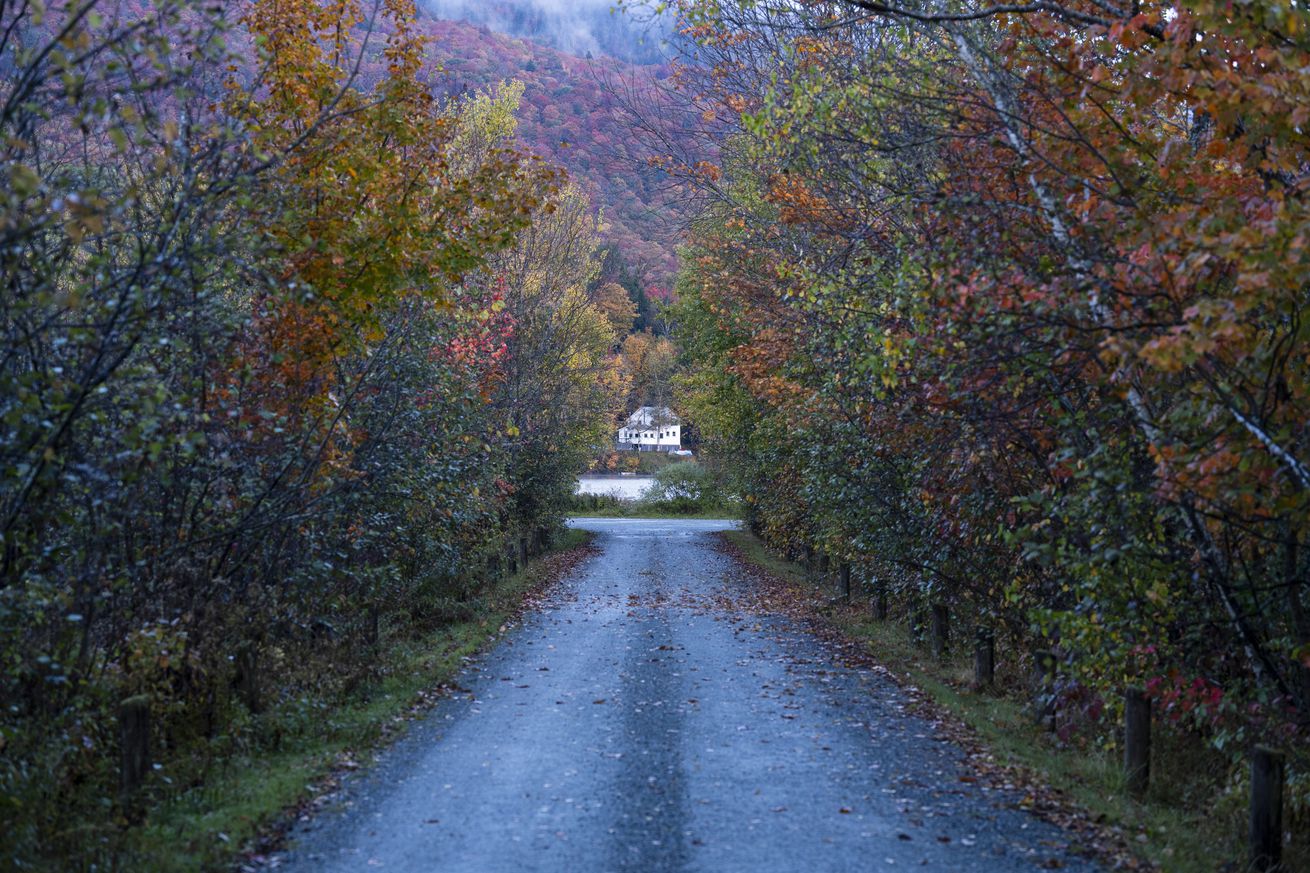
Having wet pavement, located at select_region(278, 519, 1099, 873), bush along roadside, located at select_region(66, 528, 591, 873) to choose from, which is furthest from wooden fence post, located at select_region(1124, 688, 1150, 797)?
bush along roadside, located at select_region(66, 528, 591, 873)

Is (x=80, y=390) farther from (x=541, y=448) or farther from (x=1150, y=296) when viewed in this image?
(x=541, y=448)

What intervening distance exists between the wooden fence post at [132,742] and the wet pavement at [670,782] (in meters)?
1.13

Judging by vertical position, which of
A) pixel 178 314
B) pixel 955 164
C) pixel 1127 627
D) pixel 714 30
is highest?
pixel 714 30

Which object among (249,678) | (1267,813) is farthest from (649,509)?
(1267,813)

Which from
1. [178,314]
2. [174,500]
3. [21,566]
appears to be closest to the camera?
[21,566]

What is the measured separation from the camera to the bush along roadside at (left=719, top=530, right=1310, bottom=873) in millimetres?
7262

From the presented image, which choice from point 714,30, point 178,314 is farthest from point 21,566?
point 714,30

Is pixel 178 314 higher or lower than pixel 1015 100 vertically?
lower

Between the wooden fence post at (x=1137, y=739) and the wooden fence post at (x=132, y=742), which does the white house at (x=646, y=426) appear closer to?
the wooden fence post at (x=1137, y=739)

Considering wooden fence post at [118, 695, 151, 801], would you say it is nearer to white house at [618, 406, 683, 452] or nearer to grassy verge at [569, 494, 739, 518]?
grassy verge at [569, 494, 739, 518]

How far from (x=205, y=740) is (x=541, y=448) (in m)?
21.9

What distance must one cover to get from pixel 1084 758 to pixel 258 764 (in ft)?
22.1

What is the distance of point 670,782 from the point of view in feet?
28.8

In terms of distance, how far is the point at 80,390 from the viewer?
5.76 metres
